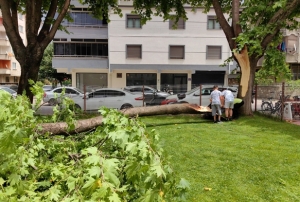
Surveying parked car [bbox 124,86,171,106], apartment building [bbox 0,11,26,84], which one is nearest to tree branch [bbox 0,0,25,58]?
parked car [bbox 124,86,171,106]

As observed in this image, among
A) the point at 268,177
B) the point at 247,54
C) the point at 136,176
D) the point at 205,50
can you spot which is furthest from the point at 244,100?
the point at 205,50

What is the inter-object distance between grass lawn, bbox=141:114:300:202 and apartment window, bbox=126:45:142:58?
1651 centimetres

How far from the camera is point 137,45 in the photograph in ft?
81.6

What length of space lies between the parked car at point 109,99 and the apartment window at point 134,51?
11028 mm

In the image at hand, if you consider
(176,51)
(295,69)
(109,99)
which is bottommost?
(109,99)

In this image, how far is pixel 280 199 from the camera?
3920 millimetres

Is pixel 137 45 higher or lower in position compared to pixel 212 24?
lower

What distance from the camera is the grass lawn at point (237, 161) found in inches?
163

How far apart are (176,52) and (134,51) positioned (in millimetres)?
3976

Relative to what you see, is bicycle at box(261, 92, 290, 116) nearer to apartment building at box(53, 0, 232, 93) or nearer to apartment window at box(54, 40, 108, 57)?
apartment building at box(53, 0, 232, 93)

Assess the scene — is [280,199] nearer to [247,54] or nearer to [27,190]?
[27,190]

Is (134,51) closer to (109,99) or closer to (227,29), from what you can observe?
(109,99)

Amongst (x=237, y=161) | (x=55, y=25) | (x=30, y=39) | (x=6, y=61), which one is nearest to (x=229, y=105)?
(x=237, y=161)

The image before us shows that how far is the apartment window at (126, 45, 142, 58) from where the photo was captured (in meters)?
24.9
